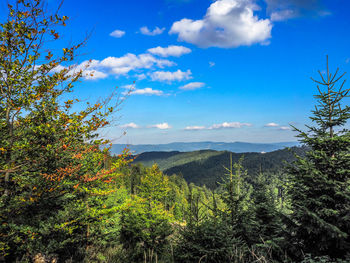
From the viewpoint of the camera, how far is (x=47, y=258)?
27.9ft

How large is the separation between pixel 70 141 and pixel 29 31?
2289 millimetres

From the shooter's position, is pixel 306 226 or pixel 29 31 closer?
pixel 29 31

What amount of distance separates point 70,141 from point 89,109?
83cm

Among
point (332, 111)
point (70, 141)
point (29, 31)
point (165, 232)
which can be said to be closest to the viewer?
point (29, 31)

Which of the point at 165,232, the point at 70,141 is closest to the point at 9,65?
the point at 70,141

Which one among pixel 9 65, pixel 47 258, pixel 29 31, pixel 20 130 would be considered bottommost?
pixel 47 258

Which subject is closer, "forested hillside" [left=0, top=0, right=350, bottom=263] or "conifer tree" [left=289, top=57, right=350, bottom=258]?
"forested hillside" [left=0, top=0, right=350, bottom=263]

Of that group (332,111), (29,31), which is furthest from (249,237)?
(29,31)

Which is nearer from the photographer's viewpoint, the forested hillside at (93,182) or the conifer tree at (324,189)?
the forested hillside at (93,182)

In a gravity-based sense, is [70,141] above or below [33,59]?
below

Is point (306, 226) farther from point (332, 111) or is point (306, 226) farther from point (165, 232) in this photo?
point (165, 232)

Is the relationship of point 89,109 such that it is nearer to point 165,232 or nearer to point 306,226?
point 306,226

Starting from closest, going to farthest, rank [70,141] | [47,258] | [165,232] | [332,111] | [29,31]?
1. [29,31]
2. [70,141]
3. [332,111]
4. [47,258]
5. [165,232]

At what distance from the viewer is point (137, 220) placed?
1906cm
